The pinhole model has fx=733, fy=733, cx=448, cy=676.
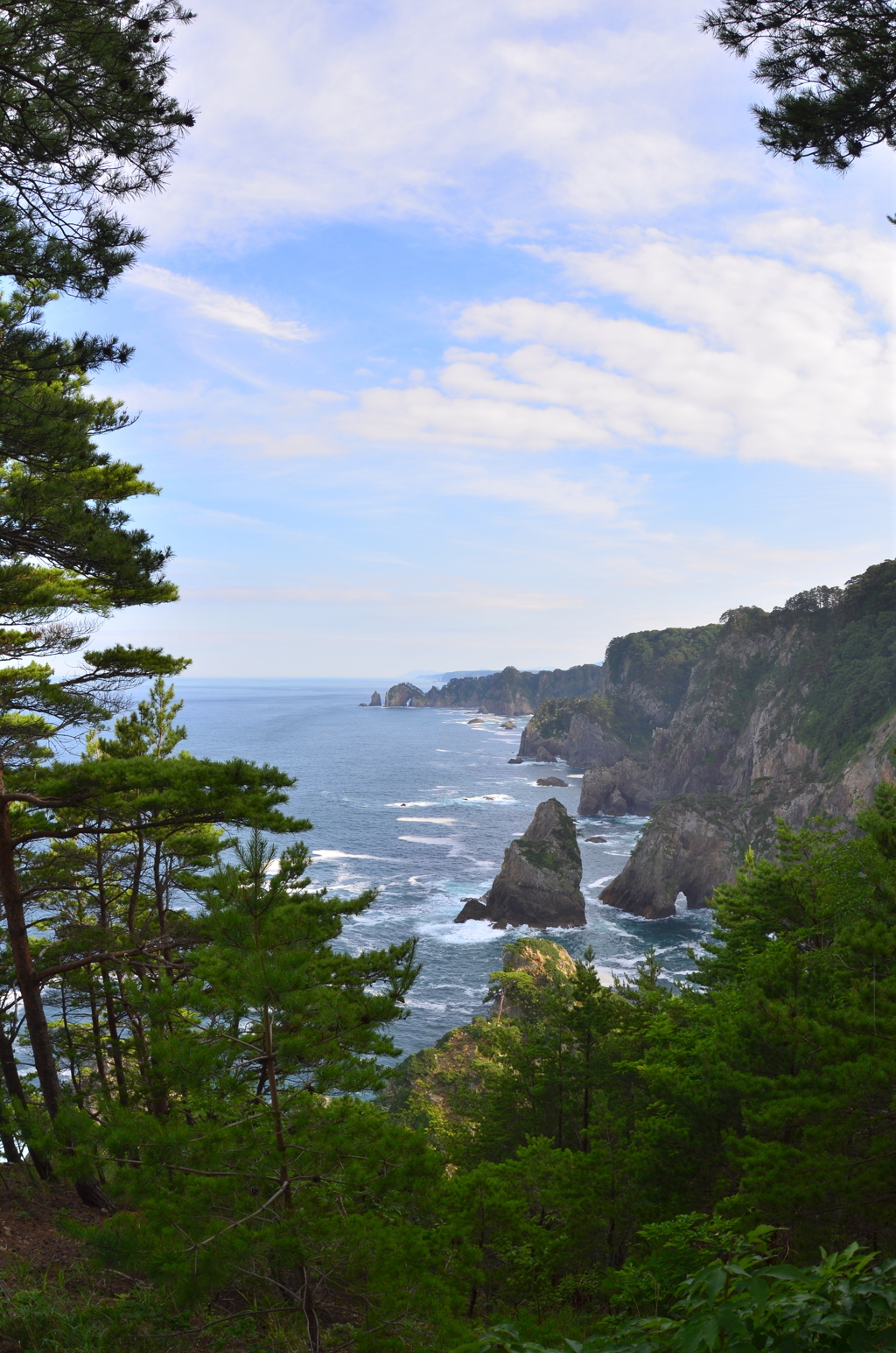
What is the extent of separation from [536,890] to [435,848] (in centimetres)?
2043

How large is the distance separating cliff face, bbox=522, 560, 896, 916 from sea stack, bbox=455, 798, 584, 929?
749 cm

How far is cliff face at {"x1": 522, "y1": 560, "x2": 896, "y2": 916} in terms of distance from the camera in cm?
6147

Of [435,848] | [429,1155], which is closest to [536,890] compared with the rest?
[435,848]

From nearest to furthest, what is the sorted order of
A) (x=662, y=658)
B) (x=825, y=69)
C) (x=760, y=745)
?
(x=825, y=69), (x=760, y=745), (x=662, y=658)

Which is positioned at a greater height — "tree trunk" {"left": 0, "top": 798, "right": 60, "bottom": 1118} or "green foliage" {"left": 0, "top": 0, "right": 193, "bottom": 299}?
"green foliage" {"left": 0, "top": 0, "right": 193, "bottom": 299}

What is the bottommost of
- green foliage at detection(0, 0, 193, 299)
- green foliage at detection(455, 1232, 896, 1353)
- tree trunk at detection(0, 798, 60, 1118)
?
tree trunk at detection(0, 798, 60, 1118)

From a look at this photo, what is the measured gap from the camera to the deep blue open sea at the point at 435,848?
4822cm

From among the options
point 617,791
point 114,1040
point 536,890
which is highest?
point 114,1040

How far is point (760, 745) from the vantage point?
265 feet

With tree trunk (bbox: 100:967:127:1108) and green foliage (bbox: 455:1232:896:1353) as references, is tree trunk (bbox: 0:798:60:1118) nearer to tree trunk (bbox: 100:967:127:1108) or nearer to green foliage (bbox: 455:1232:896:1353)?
tree trunk (bbox: 100:967:127:1108)

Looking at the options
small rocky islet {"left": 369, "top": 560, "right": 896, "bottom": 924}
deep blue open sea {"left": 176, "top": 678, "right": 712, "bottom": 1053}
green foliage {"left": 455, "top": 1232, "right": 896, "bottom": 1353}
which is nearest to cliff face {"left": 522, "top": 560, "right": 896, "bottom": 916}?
small rocky islet {"left": 369, "top": 560, "right": 896, "bottom": 924}

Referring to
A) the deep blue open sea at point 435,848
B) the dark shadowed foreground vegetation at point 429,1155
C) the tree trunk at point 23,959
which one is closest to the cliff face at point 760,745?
the deep blue open sea at point 435,848

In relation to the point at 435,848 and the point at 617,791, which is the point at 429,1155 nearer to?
the point at 435,848

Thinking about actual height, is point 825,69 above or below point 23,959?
above
